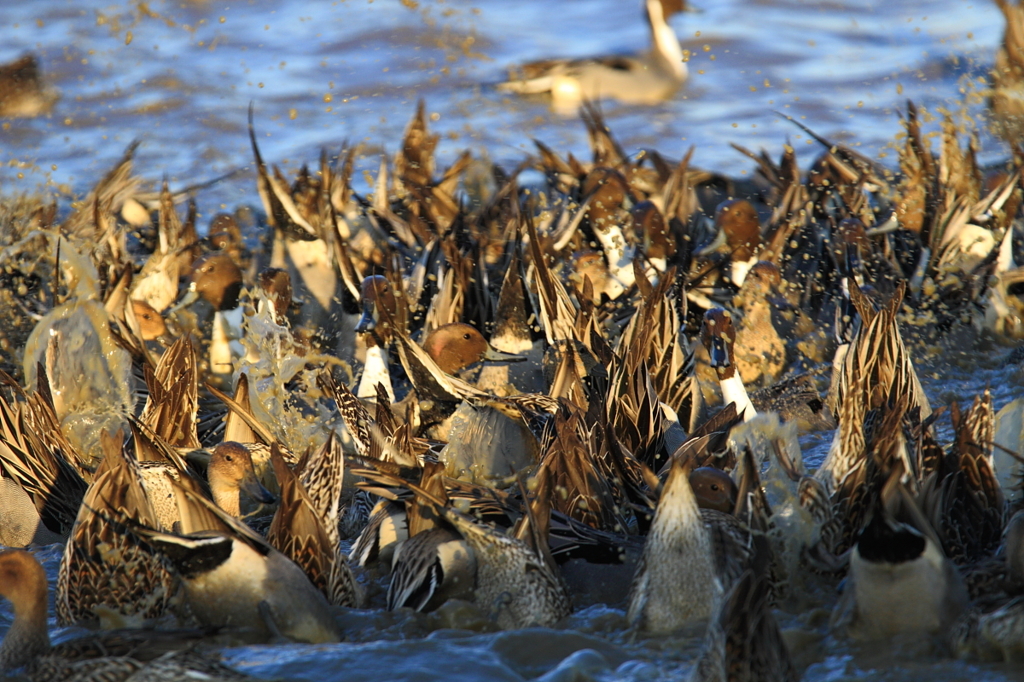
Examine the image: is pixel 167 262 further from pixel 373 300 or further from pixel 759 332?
pixel 759 332

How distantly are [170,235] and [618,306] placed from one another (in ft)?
12.1

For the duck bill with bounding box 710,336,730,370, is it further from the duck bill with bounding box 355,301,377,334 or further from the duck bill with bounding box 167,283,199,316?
the duck bill with bounding box 167,283,199,316

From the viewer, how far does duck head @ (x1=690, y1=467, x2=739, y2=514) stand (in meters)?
3.77

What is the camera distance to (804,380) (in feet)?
18.8

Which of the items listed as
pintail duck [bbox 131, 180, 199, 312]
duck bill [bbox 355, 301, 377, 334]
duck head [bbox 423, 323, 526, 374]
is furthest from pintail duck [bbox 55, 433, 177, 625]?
pintail duck [bbox 131, 180, 199, 312]

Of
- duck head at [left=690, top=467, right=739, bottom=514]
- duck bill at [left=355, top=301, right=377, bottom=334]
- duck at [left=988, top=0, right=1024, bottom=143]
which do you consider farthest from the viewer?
duck at [left=988, top=0, right=1024, bottom=143]

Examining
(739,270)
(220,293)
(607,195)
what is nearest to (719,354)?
(739,270)

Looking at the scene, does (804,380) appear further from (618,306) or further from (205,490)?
(205,490)

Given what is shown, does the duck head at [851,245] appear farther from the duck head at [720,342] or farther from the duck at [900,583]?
the duck at [900,583]

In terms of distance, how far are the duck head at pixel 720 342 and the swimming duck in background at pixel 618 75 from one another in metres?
8.65

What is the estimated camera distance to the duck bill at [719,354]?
17.5 ft

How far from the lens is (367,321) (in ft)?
19.4

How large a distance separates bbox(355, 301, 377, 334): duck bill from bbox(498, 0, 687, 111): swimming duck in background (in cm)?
831

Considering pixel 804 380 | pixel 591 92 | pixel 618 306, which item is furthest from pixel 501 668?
pixel 591 92
